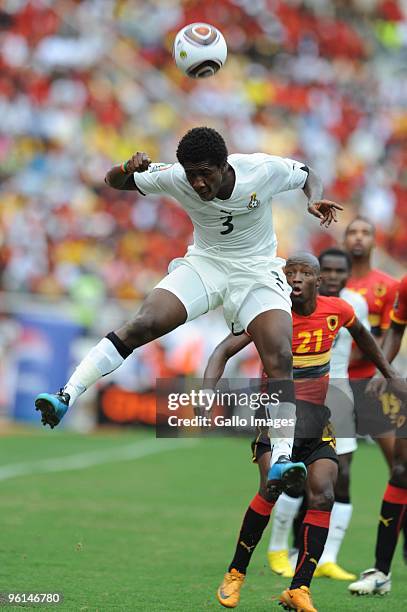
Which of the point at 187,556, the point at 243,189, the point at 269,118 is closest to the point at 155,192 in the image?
the point at 243,189

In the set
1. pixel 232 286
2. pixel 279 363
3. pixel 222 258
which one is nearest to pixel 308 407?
pixel 279 363

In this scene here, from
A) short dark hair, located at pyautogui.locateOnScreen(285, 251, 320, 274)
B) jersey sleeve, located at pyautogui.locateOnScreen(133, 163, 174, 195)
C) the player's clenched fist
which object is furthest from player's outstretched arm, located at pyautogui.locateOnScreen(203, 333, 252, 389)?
the player's clenched fist

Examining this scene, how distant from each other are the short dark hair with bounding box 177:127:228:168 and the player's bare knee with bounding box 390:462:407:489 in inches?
107

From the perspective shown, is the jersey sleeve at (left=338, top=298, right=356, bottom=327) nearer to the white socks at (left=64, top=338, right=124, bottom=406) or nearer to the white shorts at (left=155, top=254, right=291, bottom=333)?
the white shorts at (left=155, top=254, right=291, bottom=333)

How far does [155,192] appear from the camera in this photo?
23.1 feet

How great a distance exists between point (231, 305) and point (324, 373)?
85 centimetres

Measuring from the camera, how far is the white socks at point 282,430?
6.47m

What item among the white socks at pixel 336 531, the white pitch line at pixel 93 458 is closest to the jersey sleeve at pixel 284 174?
the white socks at pixel 336 531

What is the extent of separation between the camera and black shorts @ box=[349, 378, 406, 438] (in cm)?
812

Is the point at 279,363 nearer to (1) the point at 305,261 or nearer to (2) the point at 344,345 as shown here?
(1) the point at 305,261

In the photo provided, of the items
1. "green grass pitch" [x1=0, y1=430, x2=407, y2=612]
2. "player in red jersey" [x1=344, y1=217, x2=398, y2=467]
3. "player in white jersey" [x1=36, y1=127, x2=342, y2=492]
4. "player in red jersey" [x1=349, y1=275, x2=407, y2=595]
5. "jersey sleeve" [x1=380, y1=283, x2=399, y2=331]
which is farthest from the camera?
"jersey sleeve" [x1=380, y1=283, x2=399, y2=331]

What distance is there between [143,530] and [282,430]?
3784mm

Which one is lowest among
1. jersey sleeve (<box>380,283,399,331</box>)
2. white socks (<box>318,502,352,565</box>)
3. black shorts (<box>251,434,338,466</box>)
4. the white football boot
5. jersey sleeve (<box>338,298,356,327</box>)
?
the white football boot

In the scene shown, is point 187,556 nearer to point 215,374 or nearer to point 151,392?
point 215,374
